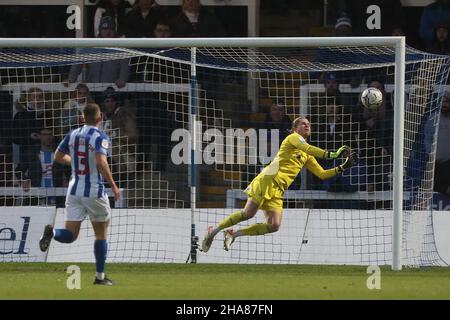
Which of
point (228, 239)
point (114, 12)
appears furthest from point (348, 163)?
point (114, 12)

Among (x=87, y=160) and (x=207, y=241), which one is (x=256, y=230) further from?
(x=87, y=160)

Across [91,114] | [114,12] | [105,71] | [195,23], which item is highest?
[114,12]

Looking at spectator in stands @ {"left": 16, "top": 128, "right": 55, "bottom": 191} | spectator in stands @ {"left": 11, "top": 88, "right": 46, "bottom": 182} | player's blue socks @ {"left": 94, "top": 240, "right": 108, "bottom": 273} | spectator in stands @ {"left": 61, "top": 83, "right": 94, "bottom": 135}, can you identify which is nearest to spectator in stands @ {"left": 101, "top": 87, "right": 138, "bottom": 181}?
spectator in stands @ {"left": 61, "top": 83, "right": 94, "bottom": 135}

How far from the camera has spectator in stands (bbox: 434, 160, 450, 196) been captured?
776 inches

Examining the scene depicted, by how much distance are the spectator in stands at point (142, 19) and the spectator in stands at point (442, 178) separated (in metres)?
4.85

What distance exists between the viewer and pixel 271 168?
57.1 ft

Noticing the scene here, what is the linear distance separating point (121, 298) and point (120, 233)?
18.9 feet

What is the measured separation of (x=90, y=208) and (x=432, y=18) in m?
8.78

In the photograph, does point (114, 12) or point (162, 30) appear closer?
point (162, 30)

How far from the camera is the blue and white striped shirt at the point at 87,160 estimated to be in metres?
13.9

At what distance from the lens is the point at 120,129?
19.2 m

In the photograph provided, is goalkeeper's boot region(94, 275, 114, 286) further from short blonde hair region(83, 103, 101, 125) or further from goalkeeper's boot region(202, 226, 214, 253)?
goalkeeper's boot region(202, 226, 214, 253)

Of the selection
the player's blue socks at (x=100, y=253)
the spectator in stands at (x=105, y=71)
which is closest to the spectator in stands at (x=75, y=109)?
the spectator in stands at (x=105, y=71)

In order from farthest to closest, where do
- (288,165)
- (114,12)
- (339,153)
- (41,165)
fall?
(114,12) < (41,165) < (288,165) < (339,153)
